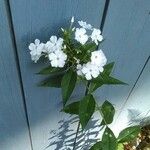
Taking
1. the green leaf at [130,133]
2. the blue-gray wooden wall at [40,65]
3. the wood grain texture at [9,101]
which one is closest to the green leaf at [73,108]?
the blue-gray wooden wall at [40,65]

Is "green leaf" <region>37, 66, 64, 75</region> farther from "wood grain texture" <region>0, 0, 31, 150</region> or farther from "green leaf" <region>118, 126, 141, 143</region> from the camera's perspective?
"green leaf" <region>118, 126, 141, 143</region>

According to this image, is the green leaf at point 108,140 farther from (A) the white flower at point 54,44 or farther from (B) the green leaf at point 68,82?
(A) the white flower at point 54,44

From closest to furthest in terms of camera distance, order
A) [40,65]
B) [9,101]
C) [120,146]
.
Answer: [40,65]
[9,101]
[120,146]

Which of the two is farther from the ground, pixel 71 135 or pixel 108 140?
pixel 71 135

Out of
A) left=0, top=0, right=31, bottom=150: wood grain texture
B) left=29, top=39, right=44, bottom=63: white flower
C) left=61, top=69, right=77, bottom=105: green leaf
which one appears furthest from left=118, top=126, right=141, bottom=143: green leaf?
left=29, top=39, right=44, bottom=63: white flower

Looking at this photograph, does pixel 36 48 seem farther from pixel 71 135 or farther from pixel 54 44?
pixel 71 135

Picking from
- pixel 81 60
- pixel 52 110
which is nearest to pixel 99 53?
pixel 81 60

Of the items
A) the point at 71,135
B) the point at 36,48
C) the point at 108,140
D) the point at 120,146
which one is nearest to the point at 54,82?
the point at 36,48
